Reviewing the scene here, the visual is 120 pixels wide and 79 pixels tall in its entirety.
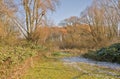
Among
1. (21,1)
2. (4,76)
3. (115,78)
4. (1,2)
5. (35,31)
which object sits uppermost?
(21,1)

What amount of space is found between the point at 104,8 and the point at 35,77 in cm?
2958

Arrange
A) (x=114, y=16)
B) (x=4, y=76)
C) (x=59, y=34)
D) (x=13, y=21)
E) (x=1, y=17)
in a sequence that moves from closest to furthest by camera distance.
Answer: (x=4, y=76) → (x=1, y=17) → (x=13, y=21) → (x=114, y=16) → (x=59, y=34)

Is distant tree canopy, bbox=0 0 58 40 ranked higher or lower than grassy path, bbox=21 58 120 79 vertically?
higher

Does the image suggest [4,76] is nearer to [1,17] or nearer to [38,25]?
[1,17]

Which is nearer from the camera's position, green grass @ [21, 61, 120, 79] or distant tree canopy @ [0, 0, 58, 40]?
green grass @ [21, 61, 120, 79]

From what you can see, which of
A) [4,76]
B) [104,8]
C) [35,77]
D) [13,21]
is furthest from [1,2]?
[104,8]

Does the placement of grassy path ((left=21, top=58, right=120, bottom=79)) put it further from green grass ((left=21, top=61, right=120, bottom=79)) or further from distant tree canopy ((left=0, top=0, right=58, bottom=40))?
distant tree canopy ((left=0, top=0, right=58, bottom=40))

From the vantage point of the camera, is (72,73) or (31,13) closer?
(72,73)

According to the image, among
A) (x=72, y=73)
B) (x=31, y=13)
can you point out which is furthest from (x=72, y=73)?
(x=31, y=13)

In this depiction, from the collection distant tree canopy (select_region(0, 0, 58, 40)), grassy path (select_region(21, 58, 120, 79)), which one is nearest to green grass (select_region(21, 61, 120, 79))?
grassy path (select_region(21, 58, 120, 79))

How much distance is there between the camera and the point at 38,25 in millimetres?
20781

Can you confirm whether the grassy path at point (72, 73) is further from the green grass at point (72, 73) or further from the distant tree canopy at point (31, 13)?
the distant tree canopy at point (31, 13)

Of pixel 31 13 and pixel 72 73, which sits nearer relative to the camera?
pixel 72 73

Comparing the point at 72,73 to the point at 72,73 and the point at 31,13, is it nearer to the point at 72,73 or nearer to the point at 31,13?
the point at 72,73
